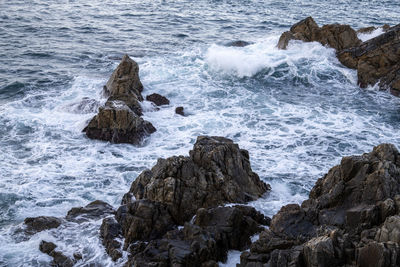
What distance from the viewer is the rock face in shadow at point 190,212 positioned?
1174cm

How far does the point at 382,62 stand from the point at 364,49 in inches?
80.8

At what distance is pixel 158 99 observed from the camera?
2398 cm

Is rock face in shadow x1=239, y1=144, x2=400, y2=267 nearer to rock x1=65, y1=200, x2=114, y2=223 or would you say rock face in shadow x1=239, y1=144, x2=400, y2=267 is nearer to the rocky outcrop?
rock x1=65, y1=200, x2=114, y2=223

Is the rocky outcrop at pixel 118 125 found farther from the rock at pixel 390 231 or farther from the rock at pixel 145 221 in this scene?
the rock at pixel 390 231

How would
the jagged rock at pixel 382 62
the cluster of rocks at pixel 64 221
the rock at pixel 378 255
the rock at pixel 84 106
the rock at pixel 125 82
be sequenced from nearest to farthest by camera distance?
the rock at pixel 378 255, the cluster of rocks at pixel 64 221, the rock at pixel 84 106, the rock at pixel 125 82, the jagged rock at pixel 382 62

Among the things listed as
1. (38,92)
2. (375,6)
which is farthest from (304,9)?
(38,92)

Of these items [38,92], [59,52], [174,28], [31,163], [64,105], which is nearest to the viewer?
[31,163]

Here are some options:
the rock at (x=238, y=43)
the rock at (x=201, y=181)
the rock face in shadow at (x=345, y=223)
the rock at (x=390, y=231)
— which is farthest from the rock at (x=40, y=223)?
the rock at (x=238, y=43)

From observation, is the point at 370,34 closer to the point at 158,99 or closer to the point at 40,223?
the point at 158,99

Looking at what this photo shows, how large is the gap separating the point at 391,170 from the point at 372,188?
29.9 inches

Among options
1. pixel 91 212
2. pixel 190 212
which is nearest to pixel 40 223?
pixel 91 212

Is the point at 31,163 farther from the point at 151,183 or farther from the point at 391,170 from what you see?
the point at 391,170

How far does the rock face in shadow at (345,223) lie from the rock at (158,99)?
1144 cm

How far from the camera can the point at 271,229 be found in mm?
12266
